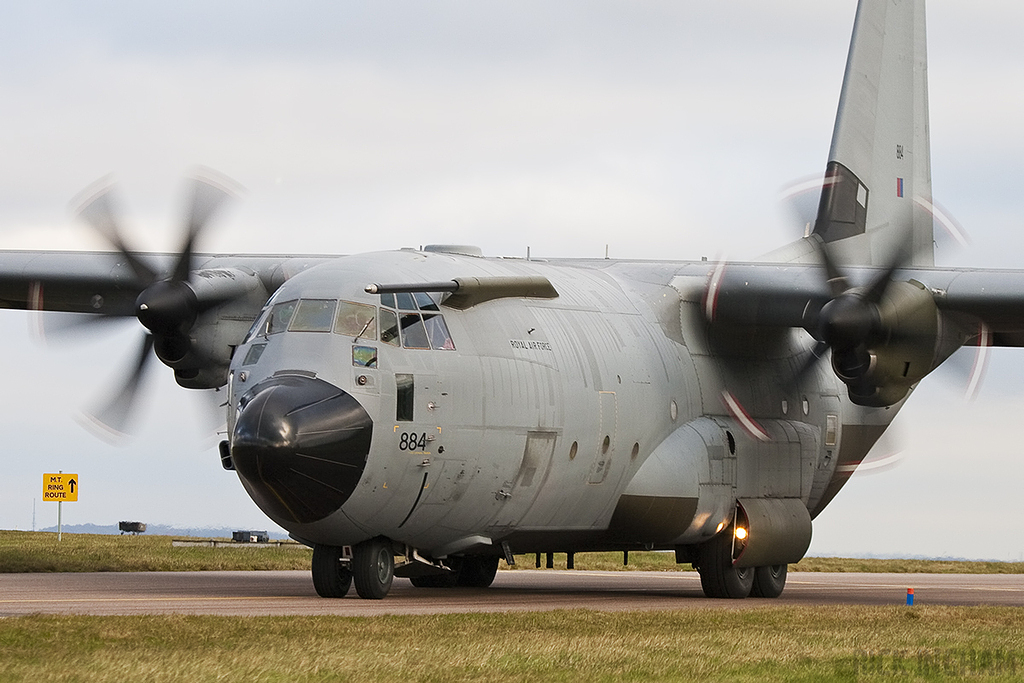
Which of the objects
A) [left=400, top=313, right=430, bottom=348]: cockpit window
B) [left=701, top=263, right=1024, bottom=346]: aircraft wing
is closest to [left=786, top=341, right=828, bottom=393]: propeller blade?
[left=701, top=263, right=1024, bottom=346]: aircraft wing

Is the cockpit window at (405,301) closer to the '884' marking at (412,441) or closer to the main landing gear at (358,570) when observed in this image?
the '884' marking at (412,441)

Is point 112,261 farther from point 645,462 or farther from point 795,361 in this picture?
point 795,361

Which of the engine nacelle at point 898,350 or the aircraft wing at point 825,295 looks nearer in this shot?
the engine nacelle at point 898,350

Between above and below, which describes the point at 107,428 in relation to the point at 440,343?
below

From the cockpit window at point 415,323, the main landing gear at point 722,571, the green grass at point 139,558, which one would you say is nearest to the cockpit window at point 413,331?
the cockpit window at point 415,323

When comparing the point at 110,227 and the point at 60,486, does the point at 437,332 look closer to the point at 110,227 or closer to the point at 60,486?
the point at 110,227

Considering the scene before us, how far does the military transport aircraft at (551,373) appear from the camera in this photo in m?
16.3

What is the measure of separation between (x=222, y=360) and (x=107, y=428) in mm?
2057

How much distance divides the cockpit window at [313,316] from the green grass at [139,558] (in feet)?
33.7

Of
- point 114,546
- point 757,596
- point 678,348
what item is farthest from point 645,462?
point 114,546

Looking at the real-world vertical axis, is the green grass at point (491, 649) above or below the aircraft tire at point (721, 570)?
above

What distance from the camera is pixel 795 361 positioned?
80.1 feet

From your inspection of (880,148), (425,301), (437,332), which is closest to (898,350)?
(437,332)

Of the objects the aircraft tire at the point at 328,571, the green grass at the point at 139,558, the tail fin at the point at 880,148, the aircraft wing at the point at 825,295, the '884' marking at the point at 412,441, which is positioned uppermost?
the tail fin at the point at 880,148
